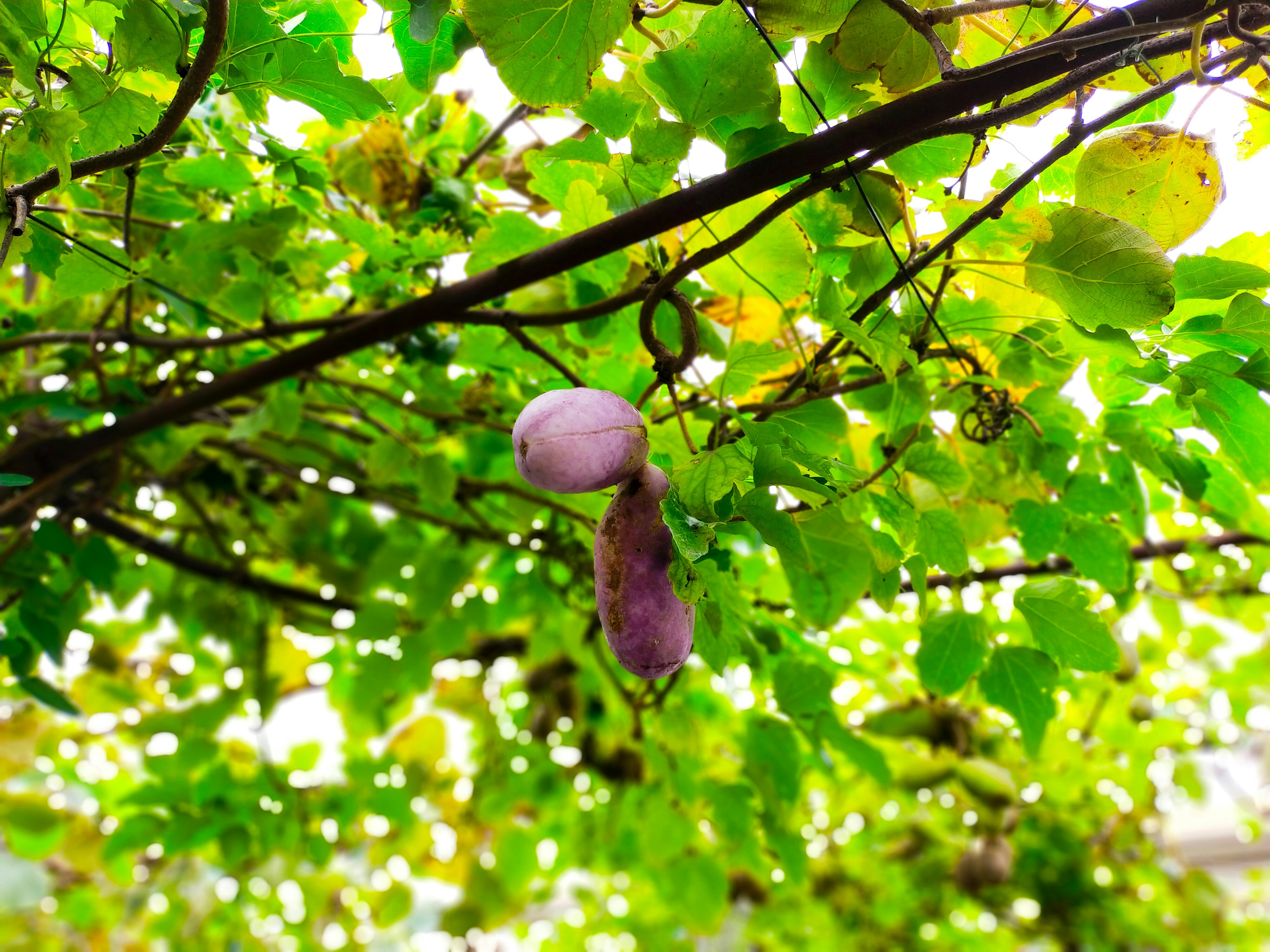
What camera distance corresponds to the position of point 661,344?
421mm

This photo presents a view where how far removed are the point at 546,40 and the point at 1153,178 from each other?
0.29 metres

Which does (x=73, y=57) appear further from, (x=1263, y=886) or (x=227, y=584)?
(x=1263, y=886)

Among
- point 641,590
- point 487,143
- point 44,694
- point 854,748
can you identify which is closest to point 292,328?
point 487,143

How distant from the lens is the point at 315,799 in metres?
1.36

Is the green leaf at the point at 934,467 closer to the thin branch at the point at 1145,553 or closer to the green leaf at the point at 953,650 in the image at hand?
the green leaf at the point at 953,650

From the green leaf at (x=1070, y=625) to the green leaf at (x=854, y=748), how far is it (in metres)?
0.22

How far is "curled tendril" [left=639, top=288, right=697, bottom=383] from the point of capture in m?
0.40

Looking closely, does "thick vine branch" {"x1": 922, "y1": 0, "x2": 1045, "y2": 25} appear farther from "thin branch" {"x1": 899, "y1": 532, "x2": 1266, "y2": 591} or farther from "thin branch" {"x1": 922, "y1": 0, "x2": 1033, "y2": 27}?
"thin branch" {"x1": 899, "y1": 532, "x2": 1266, "y2": 591}

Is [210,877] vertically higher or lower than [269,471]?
lower

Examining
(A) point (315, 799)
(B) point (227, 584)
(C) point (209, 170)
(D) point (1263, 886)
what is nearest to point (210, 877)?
(A) point (315, 799)

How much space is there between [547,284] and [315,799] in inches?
42.6

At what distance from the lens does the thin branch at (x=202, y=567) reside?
2.94 ft


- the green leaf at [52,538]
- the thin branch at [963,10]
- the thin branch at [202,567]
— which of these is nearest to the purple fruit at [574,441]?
the thin branch at [963,10]

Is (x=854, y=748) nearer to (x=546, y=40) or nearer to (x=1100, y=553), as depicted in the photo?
(x=1100, y=553)
